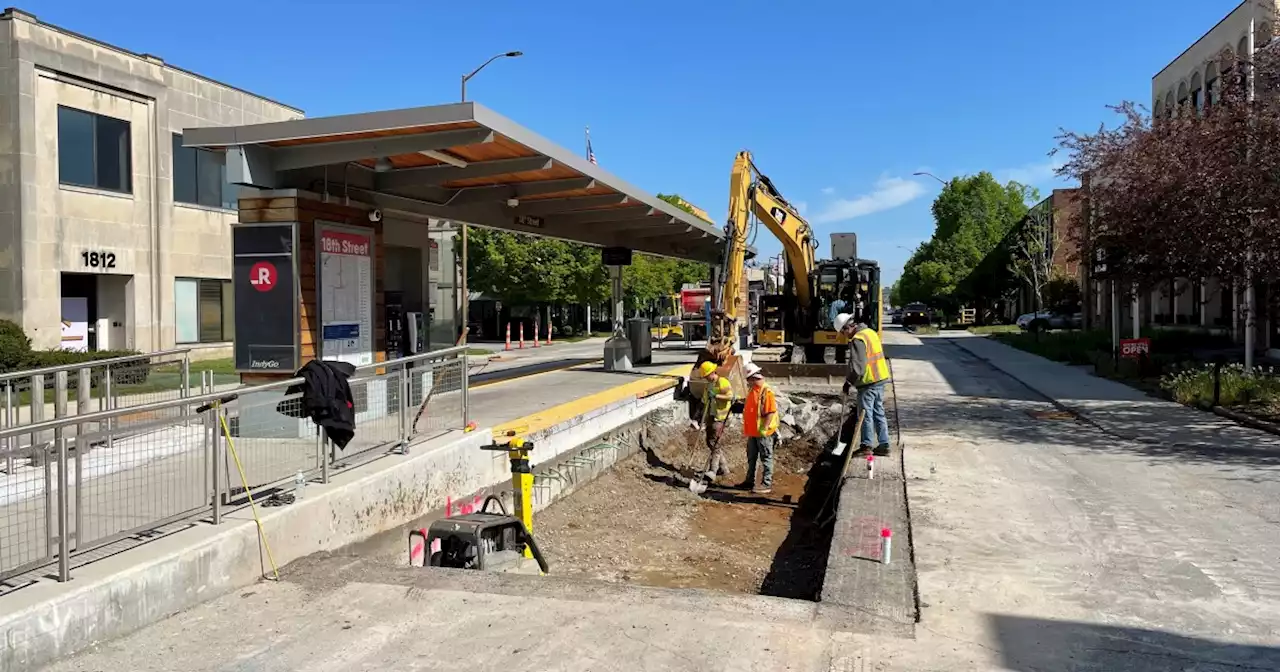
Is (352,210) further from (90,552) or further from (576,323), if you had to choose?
(576,323)

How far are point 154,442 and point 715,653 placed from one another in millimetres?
3902

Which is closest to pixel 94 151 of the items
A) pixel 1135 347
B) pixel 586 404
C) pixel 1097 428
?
pixel 586 404

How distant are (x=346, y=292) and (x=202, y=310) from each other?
18554mm

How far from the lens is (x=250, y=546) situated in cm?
571

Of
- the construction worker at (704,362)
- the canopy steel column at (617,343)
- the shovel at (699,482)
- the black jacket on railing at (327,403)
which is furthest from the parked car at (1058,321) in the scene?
the black jacket on railing at (327,403)

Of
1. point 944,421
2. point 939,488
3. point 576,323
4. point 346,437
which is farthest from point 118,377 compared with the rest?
point 576,323

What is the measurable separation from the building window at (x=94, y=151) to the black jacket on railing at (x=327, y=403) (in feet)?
64.3

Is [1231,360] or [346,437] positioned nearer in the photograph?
[346,437]

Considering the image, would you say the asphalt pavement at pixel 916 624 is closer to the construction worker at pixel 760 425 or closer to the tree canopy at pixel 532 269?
the construction worker at pixel 760 425

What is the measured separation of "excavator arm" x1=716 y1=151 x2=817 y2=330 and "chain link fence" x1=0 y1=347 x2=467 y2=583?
8.98m

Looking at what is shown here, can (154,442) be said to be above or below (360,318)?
below

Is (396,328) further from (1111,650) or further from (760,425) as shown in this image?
(1111,650)

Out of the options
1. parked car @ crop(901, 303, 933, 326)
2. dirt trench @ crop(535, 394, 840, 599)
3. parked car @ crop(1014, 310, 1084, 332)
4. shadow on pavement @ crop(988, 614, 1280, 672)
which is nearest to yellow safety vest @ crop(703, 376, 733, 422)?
dirt trench @ crop(535, 394, 840, 599)

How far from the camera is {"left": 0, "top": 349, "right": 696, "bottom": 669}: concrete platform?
173 inches
